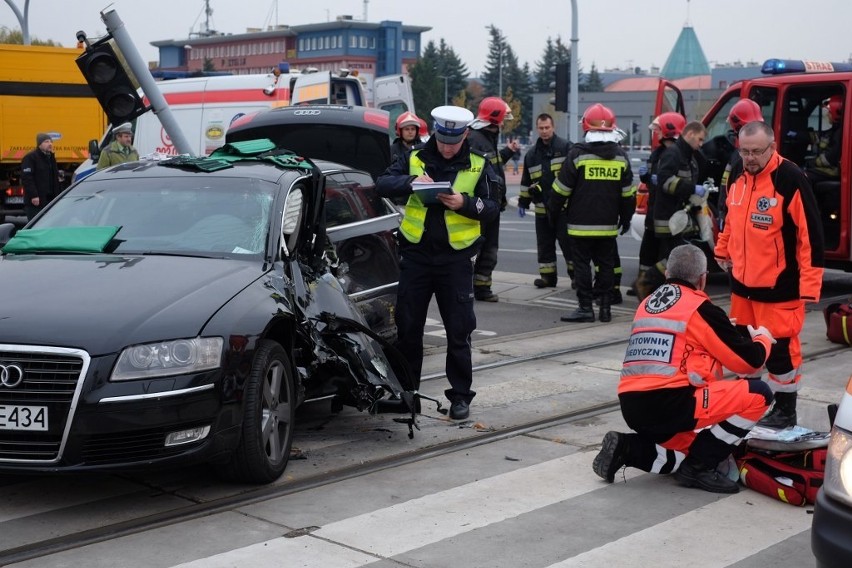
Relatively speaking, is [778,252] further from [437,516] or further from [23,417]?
[23,417]

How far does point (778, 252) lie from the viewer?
23.6 feet

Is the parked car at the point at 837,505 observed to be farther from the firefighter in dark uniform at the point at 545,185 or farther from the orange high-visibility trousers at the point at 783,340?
the firefighter in dark uniform at the point at 545,185

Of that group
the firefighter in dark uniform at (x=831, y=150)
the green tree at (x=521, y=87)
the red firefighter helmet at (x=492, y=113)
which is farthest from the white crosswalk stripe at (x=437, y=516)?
the green tree at (x=521, y=87)

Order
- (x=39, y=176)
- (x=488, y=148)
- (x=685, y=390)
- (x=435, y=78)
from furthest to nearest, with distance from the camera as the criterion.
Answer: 1. (x=435, y=78)
2. (x=39, y=176)
3. (x=488, y=148)
4. (x=685, y=390)

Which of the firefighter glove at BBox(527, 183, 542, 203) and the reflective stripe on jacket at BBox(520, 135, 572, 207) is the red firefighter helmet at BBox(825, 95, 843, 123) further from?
the firefighter glove at BBox(527, 183, 542, 203)

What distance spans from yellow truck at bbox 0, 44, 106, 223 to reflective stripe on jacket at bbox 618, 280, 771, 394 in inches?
739

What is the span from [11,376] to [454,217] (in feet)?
9.83

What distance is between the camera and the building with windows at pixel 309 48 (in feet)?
384

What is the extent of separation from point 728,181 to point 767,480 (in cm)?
554

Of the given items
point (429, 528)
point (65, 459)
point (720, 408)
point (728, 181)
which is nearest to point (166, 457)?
point (65, 459)

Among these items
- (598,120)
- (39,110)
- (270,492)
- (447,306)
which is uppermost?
(598,120)

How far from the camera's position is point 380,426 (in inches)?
296

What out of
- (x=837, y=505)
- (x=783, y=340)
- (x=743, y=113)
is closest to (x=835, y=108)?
(x=743, y=113)

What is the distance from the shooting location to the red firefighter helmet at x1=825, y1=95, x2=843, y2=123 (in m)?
12.7
